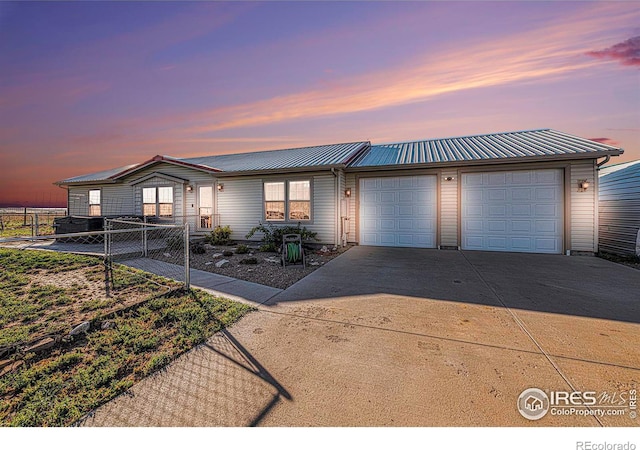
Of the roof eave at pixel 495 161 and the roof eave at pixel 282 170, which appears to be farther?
the roof eave at pixel 282 170

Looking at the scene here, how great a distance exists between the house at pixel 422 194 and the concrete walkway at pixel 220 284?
4437 mm

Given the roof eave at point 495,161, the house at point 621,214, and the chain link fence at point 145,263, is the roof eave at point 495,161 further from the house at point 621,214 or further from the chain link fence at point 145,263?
the chain link fence at point 145,263

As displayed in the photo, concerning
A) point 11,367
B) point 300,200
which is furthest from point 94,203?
point 11,367

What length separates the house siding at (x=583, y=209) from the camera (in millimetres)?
7617

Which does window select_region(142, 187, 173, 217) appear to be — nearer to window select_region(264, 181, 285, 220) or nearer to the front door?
the front door

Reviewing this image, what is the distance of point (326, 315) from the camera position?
3541 mm

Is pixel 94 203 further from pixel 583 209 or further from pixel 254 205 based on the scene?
pixel 583 209

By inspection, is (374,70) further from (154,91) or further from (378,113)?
(154,91)

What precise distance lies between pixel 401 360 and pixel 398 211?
24.5ft

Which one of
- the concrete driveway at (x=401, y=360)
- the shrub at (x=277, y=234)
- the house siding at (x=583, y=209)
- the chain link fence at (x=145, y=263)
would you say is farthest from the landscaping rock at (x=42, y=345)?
the house siding at (x=583, y=209)

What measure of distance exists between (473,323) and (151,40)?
36.0 feet

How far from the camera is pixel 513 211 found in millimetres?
8297

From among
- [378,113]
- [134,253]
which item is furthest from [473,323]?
[378,113]

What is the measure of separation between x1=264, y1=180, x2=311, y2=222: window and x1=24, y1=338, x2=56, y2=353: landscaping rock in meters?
7.45
